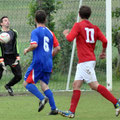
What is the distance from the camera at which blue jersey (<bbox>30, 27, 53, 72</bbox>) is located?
27.1ft

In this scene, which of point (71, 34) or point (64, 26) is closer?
point (71, 34)

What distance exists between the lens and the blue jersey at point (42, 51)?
827 centimetres

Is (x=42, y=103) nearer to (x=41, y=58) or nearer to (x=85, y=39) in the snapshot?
(x=41, y=58)

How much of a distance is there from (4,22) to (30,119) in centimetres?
367

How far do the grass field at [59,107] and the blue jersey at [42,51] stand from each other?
786 millimetres

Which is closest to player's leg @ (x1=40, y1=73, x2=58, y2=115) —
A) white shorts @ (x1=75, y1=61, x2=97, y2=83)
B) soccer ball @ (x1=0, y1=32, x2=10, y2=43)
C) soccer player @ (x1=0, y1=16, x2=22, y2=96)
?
white shorts @ (x1=75, y1=61, x2=97, y2=83)

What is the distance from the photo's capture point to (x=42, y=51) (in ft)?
27.2

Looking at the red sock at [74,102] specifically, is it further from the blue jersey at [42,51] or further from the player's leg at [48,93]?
the blue jersey at [42,51]

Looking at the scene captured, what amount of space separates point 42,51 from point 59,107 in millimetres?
1647

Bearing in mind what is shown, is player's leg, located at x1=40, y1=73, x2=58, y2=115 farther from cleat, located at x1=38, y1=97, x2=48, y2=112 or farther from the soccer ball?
the soccer ball

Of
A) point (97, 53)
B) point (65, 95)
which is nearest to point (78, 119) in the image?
point (65, 95)

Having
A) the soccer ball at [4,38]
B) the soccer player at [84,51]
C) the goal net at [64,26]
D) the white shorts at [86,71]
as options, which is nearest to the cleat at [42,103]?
the soccer player at [84,51]

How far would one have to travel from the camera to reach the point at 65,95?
11594mm

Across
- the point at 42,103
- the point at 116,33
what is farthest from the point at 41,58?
the point at 116,33
